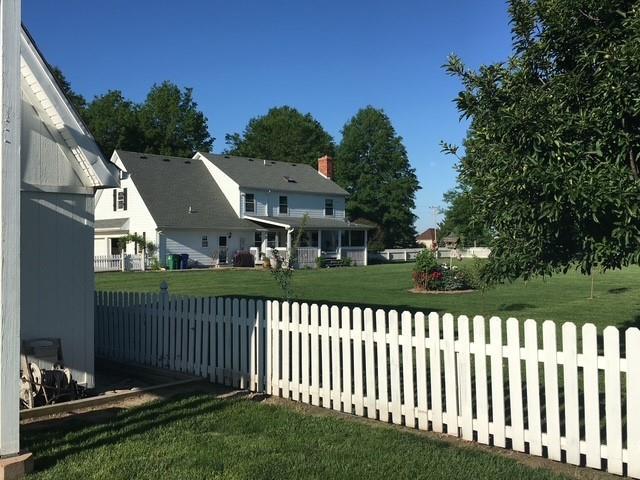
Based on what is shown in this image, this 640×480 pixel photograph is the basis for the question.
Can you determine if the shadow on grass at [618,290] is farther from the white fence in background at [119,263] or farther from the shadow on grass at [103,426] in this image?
the white fence in background at [119,263]

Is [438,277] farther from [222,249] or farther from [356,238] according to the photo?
[356,238]

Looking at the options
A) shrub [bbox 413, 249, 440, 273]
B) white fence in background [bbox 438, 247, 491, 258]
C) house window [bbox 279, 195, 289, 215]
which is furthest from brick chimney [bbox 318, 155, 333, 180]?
shrub [bbox 413, 249, 440, 273]

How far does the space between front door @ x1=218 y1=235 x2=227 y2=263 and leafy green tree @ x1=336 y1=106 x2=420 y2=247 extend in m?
29.5

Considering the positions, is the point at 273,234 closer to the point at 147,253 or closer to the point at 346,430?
the point at 147,253

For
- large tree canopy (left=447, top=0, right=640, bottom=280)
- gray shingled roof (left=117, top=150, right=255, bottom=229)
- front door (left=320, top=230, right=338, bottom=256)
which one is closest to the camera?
large tree canopy (left=447, top=0, right=640, bottom=280)

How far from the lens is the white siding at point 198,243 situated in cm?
3725

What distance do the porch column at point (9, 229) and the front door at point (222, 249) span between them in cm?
3525

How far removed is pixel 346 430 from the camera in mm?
5766

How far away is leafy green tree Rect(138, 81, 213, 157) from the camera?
67606 millimetres

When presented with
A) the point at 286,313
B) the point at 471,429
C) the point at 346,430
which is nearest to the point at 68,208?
the point at 286,313

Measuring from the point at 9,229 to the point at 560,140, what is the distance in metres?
3.98

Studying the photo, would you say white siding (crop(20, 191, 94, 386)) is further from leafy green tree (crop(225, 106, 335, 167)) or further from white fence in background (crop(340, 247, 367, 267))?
leafy green tree (crop(225, 106, 335, 167))

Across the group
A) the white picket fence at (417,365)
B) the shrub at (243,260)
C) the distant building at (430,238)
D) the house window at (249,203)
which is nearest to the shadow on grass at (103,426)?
the white picket fence at (417,365)

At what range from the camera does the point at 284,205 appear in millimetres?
45125
